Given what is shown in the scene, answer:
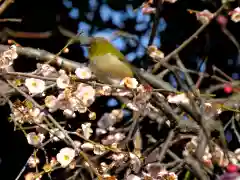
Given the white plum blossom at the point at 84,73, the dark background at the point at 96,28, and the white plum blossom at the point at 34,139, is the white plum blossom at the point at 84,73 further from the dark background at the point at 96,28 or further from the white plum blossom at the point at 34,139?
the dark background at the point at 96,28

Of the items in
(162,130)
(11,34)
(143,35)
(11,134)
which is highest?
(11,34)

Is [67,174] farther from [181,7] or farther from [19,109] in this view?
[181,7]

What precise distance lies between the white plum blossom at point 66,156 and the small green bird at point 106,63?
0.70ft

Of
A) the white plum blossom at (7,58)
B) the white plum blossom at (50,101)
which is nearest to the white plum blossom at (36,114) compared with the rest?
the white plum blossom at (50,101)

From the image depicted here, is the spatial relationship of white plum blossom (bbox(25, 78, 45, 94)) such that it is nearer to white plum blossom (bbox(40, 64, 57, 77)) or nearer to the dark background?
white plum blossom (bbox(40, 64, 57, 77))

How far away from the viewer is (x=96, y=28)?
284 cm

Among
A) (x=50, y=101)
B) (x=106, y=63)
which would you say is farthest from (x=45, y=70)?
(x=106, y=63)

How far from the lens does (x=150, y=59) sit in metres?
1.98

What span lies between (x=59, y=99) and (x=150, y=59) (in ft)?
2.64

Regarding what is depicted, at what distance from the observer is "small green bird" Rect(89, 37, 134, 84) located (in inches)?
52.7

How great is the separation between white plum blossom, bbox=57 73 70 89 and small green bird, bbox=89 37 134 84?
151mm

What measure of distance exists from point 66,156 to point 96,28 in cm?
165

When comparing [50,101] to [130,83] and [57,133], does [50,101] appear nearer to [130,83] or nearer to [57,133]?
[57,133]

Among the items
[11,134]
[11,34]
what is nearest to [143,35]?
[11,34]
